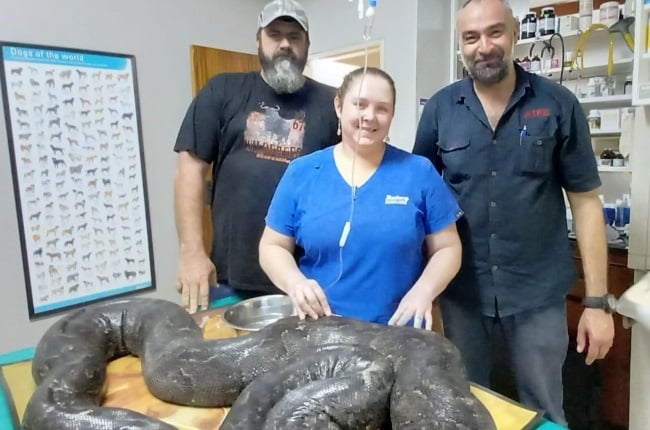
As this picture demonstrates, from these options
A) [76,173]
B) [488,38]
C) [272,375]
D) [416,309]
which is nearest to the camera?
[272,375]

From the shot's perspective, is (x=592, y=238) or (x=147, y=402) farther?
(x=592, y=238)

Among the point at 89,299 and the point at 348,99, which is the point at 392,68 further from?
the point at 89,299

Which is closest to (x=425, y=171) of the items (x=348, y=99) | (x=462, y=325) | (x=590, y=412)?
(x=348, y=99)

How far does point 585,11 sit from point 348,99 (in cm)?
232

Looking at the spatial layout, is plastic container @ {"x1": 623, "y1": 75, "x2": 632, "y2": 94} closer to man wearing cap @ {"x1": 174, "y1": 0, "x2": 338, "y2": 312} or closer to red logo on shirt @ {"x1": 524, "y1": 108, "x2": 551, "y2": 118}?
red logo on shirt @ {"x1": 524, "y1": 108, "x2": 551, "y2": 118}

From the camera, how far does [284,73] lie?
1.90 meters

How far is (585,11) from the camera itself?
297 cm

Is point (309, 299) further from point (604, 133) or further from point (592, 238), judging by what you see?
point (604, 133)

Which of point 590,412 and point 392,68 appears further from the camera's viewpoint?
point 392,68

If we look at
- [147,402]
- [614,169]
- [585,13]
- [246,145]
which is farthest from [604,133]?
[147,402]

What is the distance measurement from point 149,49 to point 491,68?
2.60m

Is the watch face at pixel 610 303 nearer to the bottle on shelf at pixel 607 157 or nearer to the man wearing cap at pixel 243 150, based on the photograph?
the man wearing cap at pixel 243 150

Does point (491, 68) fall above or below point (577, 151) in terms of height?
above

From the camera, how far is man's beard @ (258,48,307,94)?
6.23 ft
